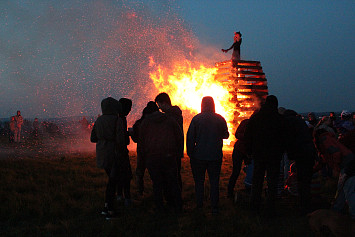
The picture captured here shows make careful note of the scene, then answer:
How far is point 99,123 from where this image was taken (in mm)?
5508

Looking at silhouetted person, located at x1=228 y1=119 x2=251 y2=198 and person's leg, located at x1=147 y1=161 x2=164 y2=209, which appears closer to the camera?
person's leg, located at x1=147 y1=161 x2=164 y2=209

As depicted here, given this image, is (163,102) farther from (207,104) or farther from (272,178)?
(272,178)

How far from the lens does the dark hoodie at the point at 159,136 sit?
555 cm

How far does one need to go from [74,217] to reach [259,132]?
4048 millimetres

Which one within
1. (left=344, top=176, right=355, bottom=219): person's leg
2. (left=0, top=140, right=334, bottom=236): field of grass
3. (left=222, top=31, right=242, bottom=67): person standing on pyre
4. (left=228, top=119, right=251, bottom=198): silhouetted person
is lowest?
(left=0, top=140, right=334, bottom=236): field of grass

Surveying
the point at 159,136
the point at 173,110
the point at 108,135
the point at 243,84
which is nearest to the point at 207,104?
the point at 173,110

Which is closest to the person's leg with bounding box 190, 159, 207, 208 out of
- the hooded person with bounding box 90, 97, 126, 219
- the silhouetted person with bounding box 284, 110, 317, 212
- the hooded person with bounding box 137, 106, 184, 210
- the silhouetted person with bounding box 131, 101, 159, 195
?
the hooded person with bounding box 137, 106, 184, 210

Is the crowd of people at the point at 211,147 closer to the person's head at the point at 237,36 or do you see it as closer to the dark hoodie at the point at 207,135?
the dark hoodie at the point at 207,135

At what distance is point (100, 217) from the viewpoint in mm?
5594

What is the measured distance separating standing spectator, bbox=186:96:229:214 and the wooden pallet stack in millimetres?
10296

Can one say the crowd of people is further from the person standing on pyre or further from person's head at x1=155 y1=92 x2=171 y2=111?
the person standing on pyre

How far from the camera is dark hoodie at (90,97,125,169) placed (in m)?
5.47

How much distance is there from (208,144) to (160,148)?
964mm

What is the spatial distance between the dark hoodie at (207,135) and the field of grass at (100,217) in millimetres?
1203
